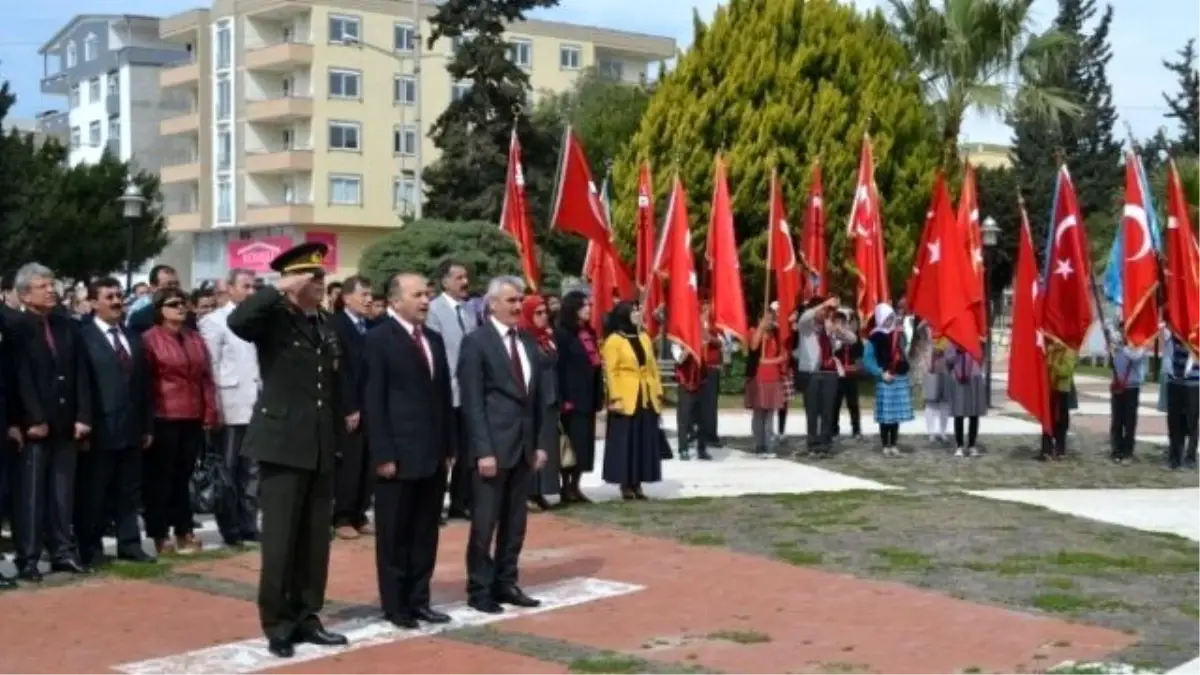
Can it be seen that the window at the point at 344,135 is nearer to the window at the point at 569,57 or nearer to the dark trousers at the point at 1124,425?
the window at the point at 569,57

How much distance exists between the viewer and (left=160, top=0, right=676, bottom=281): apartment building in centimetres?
6856

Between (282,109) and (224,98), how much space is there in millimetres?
5205

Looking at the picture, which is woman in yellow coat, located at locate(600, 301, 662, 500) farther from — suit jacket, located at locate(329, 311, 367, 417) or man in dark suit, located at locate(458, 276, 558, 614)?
man in dark suit, located at locate(458, 276, 558, 614)

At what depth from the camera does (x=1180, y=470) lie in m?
18.8

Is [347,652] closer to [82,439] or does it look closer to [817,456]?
[82,439]

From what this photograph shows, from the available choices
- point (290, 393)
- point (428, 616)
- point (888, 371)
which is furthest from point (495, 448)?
point (888, 371)

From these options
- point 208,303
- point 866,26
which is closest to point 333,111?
point 866,26

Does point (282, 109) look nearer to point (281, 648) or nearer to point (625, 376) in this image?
point (625, 376)

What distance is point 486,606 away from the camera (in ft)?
31.6

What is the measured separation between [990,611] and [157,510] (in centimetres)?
567

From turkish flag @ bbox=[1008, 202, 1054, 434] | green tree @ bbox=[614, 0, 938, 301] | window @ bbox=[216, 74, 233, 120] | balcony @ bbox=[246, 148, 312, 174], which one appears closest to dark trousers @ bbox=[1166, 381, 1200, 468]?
turkish flag @ bbox=[1008, 202, 1054, 434]

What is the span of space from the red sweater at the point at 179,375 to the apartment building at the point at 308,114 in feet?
176

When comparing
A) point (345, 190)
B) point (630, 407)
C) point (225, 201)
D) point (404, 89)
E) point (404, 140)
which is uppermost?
point (404, 89)

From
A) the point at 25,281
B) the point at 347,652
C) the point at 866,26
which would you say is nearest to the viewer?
the point at 347,652
